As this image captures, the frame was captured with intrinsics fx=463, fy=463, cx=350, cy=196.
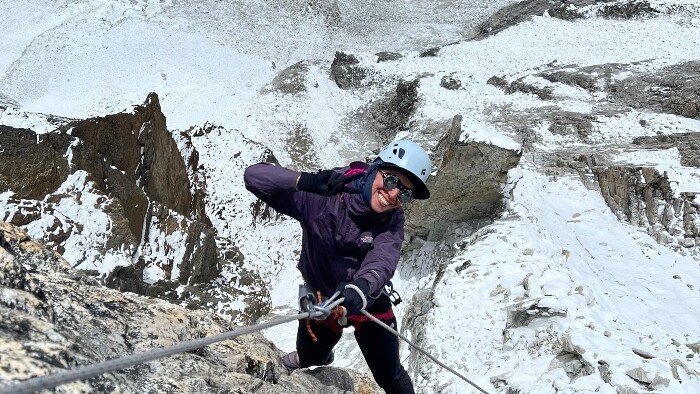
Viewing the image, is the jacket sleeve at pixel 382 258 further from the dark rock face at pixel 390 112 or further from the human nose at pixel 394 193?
the dark rock face at pixel 390 112

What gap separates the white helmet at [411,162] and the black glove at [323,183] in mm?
475

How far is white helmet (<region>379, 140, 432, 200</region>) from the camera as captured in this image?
407cm

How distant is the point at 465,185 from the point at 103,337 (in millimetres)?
9963

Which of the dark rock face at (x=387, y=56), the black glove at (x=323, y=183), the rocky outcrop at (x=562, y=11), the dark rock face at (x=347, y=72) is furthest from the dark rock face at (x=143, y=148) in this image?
the rocky outcrop at (x=562, y=11)

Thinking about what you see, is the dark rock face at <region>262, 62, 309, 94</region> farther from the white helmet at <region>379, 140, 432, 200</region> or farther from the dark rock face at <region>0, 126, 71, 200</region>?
the white helmet at <region>379, 140, 432, 200</region>

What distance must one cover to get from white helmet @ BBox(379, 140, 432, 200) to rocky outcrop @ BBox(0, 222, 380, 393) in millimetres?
2049

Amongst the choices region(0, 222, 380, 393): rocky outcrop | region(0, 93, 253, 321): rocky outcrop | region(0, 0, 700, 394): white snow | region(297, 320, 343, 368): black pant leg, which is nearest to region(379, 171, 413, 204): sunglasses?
region(297, 320, 343, 368): black pant leg

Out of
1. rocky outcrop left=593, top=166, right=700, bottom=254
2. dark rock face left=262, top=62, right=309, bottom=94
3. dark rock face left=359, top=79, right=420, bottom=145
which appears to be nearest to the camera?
rocky outcrop left=593, top=166, right=700, bottom=254

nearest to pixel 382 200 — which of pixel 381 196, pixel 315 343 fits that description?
pixel 381 196

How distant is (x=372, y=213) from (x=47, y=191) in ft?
30.3

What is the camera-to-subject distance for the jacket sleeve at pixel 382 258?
12.4 ft

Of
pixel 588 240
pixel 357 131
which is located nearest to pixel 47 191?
pixel 588 240

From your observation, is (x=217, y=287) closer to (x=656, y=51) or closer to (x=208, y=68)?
(x=208, y=68)

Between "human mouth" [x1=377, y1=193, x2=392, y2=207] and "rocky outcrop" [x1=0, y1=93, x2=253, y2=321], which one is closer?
"human mouth" [x1=377, y1=193, x2=392, y2=207]
